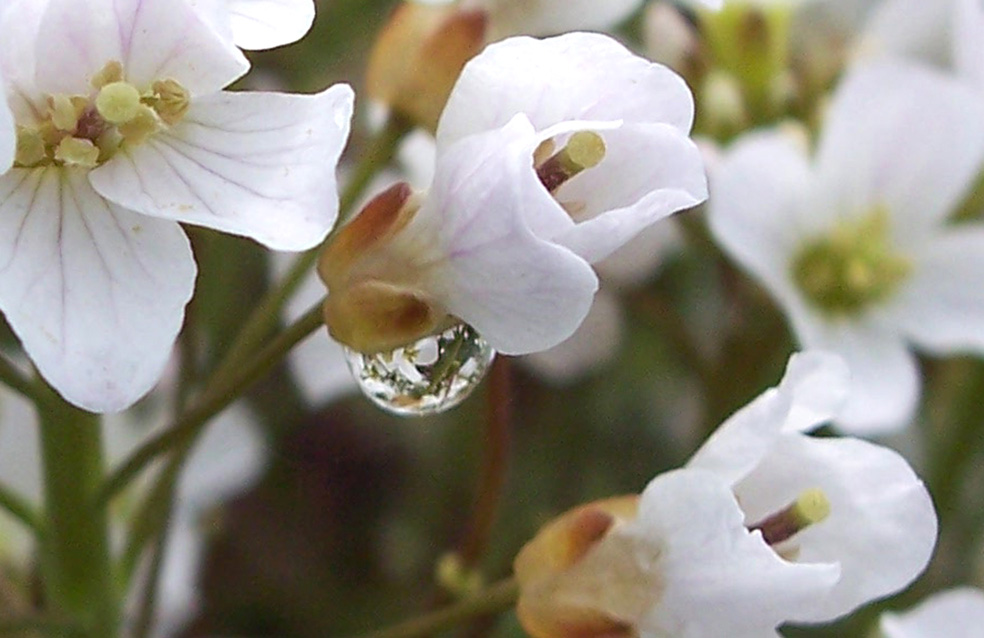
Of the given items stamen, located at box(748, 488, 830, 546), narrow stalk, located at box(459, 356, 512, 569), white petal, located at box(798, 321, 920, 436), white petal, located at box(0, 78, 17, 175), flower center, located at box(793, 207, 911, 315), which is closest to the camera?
white petal, located at box(0, 78, 17, 175)

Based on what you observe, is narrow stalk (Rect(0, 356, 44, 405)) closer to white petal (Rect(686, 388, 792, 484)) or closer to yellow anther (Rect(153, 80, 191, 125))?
yellow anther (Rect(153, 80, 191, 125))

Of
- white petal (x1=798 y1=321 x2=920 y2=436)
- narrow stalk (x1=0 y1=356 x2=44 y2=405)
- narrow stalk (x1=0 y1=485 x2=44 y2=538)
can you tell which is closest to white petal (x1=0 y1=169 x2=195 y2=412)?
narrow stalk (x1=0 y1=356 x2=44 y2=405)

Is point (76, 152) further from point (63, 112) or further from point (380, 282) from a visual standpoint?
point (380, 282)

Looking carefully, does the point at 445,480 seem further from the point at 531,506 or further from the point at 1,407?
the point at 1,407

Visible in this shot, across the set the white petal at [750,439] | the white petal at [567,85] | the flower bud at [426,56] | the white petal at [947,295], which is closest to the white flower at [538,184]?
the white petal at [567,85]

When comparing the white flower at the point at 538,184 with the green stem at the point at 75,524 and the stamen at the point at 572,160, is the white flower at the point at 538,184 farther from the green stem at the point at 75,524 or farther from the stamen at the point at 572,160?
the green stem at the point at 75,524

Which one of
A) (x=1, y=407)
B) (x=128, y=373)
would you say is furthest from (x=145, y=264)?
(x=1, y=407)

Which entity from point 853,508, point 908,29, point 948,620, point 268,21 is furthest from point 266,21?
point 908,29
